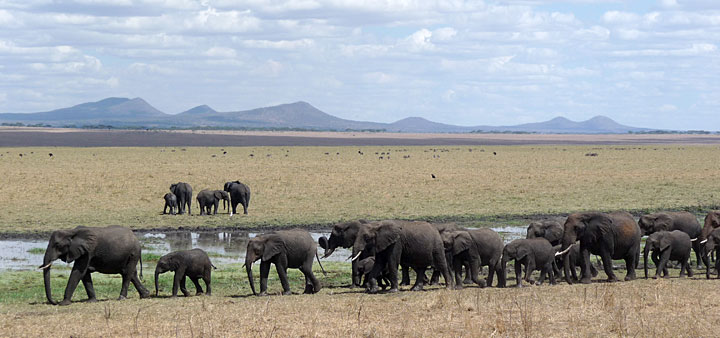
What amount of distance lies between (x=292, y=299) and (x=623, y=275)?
803 cm

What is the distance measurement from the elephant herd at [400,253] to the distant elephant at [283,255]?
20mm

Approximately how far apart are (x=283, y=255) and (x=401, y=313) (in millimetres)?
4424

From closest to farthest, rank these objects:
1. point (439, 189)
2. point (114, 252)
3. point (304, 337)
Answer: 1. point (304, 337)
2. point (114, 252)
3. point (439, 189)

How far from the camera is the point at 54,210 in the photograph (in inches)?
1362

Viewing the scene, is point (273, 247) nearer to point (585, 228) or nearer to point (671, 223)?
point (585, 228)

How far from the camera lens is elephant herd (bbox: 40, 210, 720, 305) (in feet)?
57.3

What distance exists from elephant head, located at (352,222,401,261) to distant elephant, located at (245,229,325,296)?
939 millimetres

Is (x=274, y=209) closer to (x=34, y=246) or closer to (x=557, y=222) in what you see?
(x=34, y=246)

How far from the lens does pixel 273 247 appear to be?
1816 centimetres

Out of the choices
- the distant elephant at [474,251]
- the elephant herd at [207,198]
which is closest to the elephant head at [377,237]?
the distant elephant at [474,251]

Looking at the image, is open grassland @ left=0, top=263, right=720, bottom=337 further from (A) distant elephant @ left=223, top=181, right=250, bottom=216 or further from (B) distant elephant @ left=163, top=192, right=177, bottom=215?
(A) distant elephant @ left=223, top=181, right=250, bottom=216

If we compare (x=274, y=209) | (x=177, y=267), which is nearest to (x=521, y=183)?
(x=274, y=209)

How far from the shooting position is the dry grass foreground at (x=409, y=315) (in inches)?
505

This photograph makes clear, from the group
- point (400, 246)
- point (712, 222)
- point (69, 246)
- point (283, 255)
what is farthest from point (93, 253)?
point (712, 222)
